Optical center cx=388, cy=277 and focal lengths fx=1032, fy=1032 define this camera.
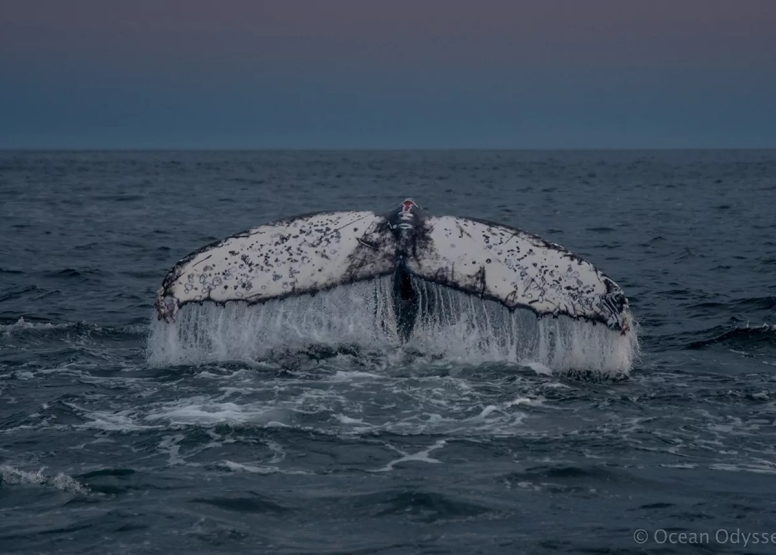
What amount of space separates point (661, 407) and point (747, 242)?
1522 centimetres

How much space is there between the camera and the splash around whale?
8039mm

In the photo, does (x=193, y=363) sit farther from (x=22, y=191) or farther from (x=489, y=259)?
(x=22, y=191)

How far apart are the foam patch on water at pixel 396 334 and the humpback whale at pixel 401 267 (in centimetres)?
10

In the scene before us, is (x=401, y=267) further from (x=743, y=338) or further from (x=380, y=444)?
(x=743, y=338)

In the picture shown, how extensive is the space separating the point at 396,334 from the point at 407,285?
2.90 ft

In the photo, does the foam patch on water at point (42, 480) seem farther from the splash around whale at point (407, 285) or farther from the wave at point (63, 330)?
the wave at point (63, 330)

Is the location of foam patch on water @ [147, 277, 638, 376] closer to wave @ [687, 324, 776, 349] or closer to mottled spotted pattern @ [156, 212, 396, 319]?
mottled spotted pattern @ [156, 212, 396, 319]

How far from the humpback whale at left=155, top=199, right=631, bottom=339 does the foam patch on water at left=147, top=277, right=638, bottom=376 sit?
10 cm

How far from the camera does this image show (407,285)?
8.52 metres

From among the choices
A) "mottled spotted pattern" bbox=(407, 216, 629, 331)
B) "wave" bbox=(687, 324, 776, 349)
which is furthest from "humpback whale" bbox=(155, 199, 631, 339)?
"wave" bbox=(687, 324, 776, 349)

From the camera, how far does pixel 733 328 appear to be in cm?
1174

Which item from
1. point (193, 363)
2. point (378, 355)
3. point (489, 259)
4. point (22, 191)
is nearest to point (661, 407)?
point (489, 259)

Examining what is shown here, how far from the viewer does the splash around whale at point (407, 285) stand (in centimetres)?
804

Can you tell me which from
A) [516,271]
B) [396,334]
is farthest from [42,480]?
[516,271]
